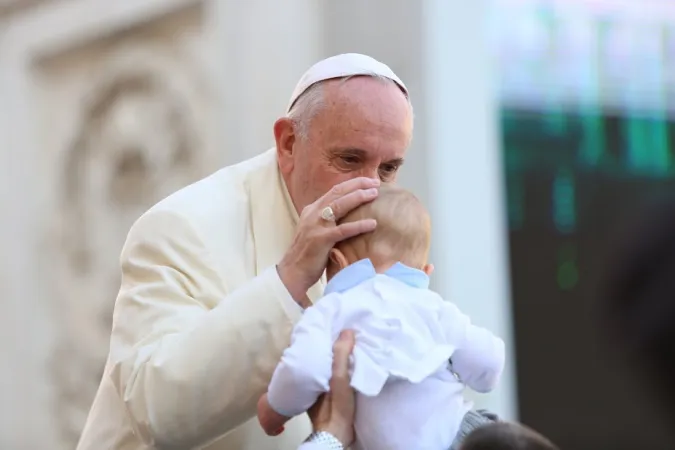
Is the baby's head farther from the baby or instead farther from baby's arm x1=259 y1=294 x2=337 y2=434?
baby's arm x1=259 y1=294 x2=337 y2=434

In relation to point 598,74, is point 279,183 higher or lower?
higher

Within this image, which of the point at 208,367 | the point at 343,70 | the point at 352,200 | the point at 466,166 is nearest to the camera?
the point at 352,200

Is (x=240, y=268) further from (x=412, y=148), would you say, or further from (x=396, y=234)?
(x=412, y=148)

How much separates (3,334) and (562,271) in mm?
4143

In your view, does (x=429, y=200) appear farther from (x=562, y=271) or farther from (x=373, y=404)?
(x=373, y=404)

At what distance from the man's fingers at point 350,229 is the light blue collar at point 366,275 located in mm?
68

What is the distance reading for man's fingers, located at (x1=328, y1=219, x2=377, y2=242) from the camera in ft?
8.48

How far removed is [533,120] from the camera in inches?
331

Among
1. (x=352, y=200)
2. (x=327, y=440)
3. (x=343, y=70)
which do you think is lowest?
(x=327, y=440)

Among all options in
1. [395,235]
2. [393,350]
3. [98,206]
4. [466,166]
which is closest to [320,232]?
[395,235]

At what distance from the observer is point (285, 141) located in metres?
3.33

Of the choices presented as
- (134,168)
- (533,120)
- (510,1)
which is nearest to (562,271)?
(533,120)

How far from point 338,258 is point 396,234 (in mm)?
149

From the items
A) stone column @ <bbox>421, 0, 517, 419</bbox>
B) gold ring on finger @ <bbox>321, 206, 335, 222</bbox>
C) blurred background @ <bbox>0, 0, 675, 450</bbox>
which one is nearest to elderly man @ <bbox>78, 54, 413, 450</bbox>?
gold ring on finger @ <bbox>321, 206, 335, 222</bbox>
